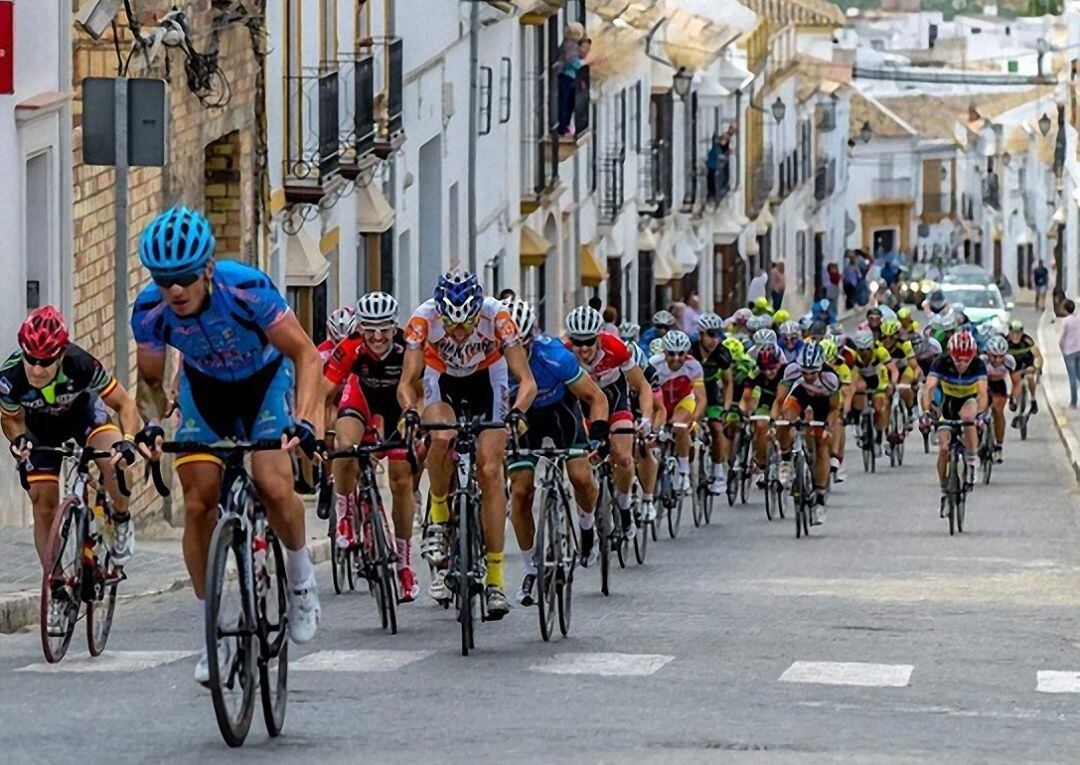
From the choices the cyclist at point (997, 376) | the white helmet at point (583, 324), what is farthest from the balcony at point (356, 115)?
the white helmet at point (583, 324)

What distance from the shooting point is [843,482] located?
3284 centimetres

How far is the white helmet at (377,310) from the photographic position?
651 inches

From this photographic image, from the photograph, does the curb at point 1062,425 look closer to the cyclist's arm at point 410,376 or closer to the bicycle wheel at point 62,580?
the cyclist's arm at point 410,376

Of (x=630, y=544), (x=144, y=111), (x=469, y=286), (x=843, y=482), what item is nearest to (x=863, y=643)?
(x=469, y=286)

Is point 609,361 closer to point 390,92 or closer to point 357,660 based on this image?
point 357,660

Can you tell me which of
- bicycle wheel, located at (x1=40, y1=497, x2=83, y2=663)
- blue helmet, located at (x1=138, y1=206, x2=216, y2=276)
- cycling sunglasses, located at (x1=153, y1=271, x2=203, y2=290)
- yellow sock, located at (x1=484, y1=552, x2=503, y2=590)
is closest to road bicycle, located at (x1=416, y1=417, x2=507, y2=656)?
yellow sock, located at (x1=484, y1=552, x2=503, y2=590)

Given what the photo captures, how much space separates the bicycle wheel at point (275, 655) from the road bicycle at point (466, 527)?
2830 millimetres

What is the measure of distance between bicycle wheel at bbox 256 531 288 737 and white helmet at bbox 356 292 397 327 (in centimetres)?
574

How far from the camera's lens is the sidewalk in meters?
15.4

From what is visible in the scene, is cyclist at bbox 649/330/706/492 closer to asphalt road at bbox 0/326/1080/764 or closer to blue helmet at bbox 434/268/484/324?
asphalt road at bbox 0/326/1080/764

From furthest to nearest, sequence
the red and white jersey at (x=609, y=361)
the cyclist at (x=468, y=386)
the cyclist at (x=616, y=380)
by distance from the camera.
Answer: the red and white jersey at (x=609, y=361) → the cyclist at (x=616, y=380) → the cyclist at (x=468, y=386)

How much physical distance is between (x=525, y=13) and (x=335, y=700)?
34737mm

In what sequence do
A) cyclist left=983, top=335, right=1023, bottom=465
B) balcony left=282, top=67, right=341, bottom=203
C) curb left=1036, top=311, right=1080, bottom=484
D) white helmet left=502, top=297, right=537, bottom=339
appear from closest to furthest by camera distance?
1. white helmet left=502, top=297, right=537, bottom=339
2. balcony left=282, top=67, right=341, bottom=203
3. cyclist left=983, top=335, right=1023, bottom=465
4. curb left=1036, top=311, right=1080, bottom=484

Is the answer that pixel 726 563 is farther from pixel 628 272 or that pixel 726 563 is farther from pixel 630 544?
pixel 628 272
